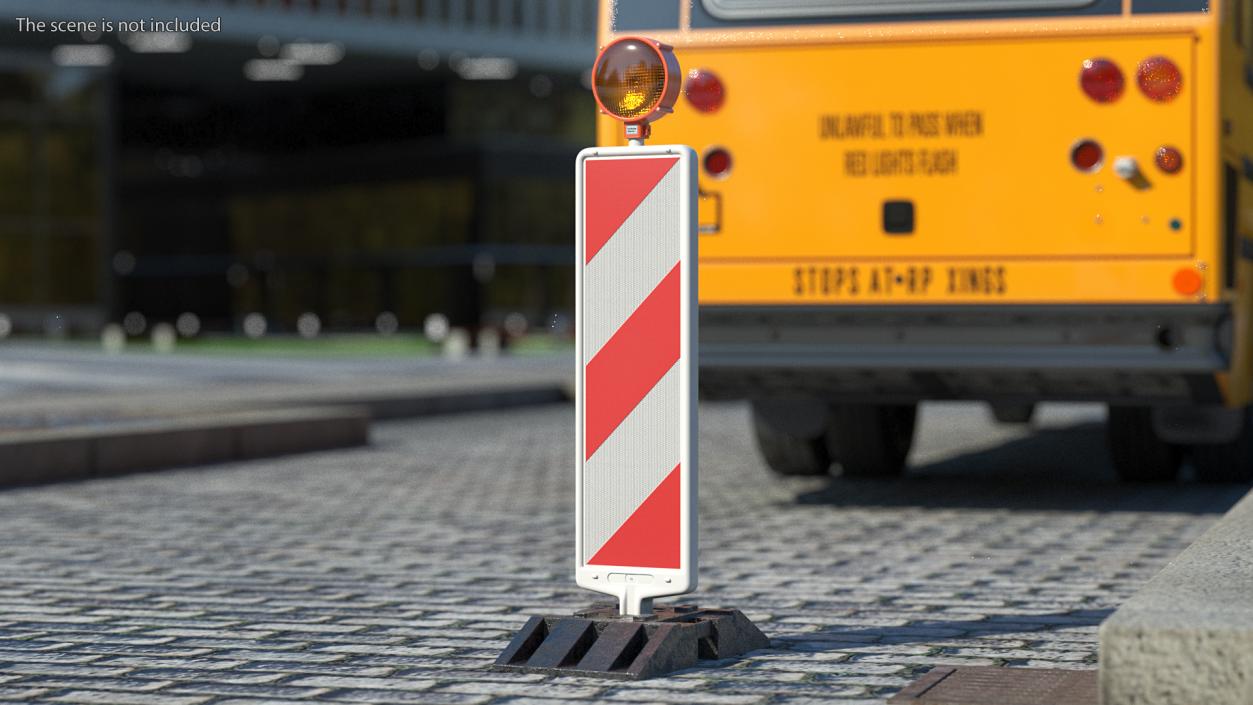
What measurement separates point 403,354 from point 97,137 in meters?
11.6

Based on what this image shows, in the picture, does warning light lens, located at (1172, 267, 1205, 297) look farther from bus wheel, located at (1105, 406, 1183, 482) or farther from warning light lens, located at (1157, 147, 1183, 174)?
bus wheel, located at (1105, 406, 1183, 482)

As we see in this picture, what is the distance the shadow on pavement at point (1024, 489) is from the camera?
1033 cm

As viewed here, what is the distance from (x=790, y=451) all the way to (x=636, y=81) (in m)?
6.11

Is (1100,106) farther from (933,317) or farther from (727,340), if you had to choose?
(727,340)

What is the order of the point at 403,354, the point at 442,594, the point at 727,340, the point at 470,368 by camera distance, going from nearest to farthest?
the point at 442,594
the point at 727,340
the point at 470,368
the point at 403,354

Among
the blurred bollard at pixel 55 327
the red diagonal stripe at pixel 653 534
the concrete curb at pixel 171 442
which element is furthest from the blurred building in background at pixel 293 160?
the red diagonal stripe at pixel 653 534

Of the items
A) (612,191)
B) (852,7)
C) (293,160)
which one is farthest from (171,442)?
(293,160)

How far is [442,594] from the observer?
7.08 m

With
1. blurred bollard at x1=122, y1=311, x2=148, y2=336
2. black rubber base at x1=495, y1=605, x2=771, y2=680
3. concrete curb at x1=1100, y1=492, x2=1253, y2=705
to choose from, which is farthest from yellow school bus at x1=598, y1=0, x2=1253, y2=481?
blurred bollard at x1=122, y1=311, x2=148, y2=336

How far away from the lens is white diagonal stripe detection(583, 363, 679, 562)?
212 inches

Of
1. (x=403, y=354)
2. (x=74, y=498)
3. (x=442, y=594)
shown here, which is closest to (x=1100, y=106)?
(x=442, y=594)

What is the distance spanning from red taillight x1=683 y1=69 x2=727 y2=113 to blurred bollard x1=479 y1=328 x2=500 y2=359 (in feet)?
92.0

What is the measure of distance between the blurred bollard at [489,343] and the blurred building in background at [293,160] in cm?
604

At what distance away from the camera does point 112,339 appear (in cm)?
4172
